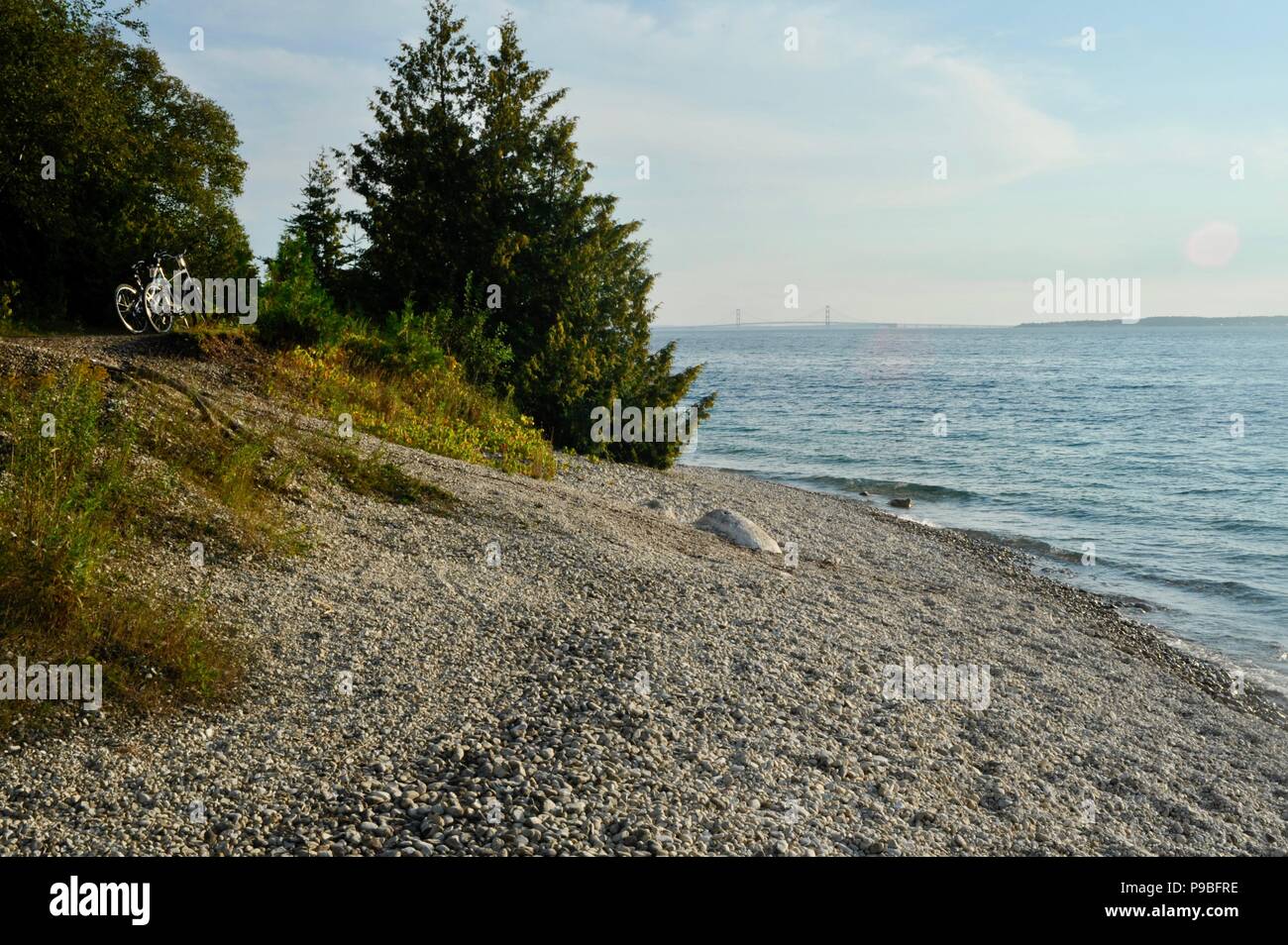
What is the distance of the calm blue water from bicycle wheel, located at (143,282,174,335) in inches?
808

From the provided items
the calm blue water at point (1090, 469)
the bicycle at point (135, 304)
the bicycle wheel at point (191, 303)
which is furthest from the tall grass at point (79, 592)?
the calm blue water at point (1090, 469)

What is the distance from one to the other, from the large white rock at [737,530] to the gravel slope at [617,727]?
2229 mm

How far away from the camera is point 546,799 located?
269 inches

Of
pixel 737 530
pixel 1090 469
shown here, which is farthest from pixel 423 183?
pixel 1090 469

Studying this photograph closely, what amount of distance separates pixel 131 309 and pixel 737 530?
13.9 meters

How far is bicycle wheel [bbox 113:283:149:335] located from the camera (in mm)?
20672

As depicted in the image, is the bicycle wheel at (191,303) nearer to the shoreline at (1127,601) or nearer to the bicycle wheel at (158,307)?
the bicycle wheel at (158,307)

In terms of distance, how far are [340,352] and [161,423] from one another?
26.7ft

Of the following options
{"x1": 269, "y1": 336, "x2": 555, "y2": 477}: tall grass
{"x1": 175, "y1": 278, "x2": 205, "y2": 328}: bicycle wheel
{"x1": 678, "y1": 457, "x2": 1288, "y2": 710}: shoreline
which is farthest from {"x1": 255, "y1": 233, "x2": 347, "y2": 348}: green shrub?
{"x1": 678, "y1": 457, "x2": 1288, "y2": 710}: shoreline

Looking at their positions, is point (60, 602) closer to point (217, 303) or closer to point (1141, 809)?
point (1141, 809)

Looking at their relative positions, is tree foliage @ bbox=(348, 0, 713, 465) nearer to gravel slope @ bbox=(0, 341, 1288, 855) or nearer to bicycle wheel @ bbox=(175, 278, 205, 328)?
bicycle wheel @ bbox=(175, 278, 205, 328)

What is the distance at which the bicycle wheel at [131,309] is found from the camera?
2067 cm

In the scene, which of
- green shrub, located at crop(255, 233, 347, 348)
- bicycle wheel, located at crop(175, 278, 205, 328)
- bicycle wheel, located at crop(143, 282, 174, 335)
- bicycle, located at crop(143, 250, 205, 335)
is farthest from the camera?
bicycle wheel, located at crop(143, 282, 174, 335)
